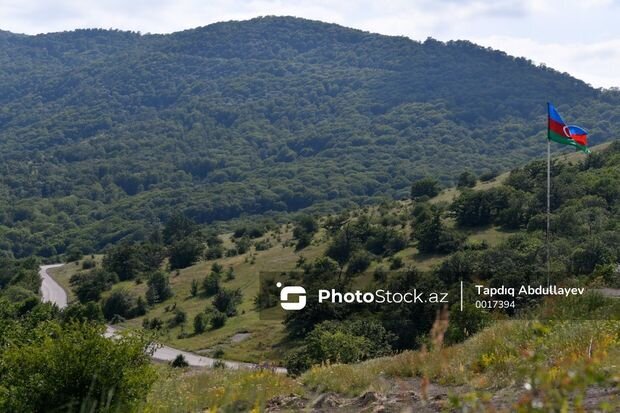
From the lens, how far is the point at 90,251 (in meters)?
159

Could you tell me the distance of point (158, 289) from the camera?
274 feet

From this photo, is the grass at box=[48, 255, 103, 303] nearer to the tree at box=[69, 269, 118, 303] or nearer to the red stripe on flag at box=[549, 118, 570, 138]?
the tree at box=[69, 269, 118, 303]

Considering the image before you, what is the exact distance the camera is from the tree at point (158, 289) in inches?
3211

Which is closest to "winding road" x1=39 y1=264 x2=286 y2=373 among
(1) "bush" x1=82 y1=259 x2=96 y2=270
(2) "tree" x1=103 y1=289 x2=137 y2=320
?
(2) "tree" x1=103 y1=289 x2=137 y2=320

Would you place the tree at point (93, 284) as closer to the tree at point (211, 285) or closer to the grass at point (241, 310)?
the grass at point (241, 310)

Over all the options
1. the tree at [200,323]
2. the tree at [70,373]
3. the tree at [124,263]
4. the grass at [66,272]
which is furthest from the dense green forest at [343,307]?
the grass at [66,272]

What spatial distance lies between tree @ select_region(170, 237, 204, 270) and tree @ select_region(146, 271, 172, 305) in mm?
12196

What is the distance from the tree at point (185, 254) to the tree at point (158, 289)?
1220 cm

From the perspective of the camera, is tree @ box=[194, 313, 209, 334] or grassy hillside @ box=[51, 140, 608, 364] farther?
tree @ box=[194, 313, 209, 334]

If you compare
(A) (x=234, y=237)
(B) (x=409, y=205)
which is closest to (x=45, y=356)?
(B) (x=409, y=205)

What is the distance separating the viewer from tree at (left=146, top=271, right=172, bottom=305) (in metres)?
81.6

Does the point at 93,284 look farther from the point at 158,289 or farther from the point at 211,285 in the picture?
the point at 211,285

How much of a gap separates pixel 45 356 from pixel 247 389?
9.48ft

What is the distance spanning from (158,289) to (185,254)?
15536 mm
